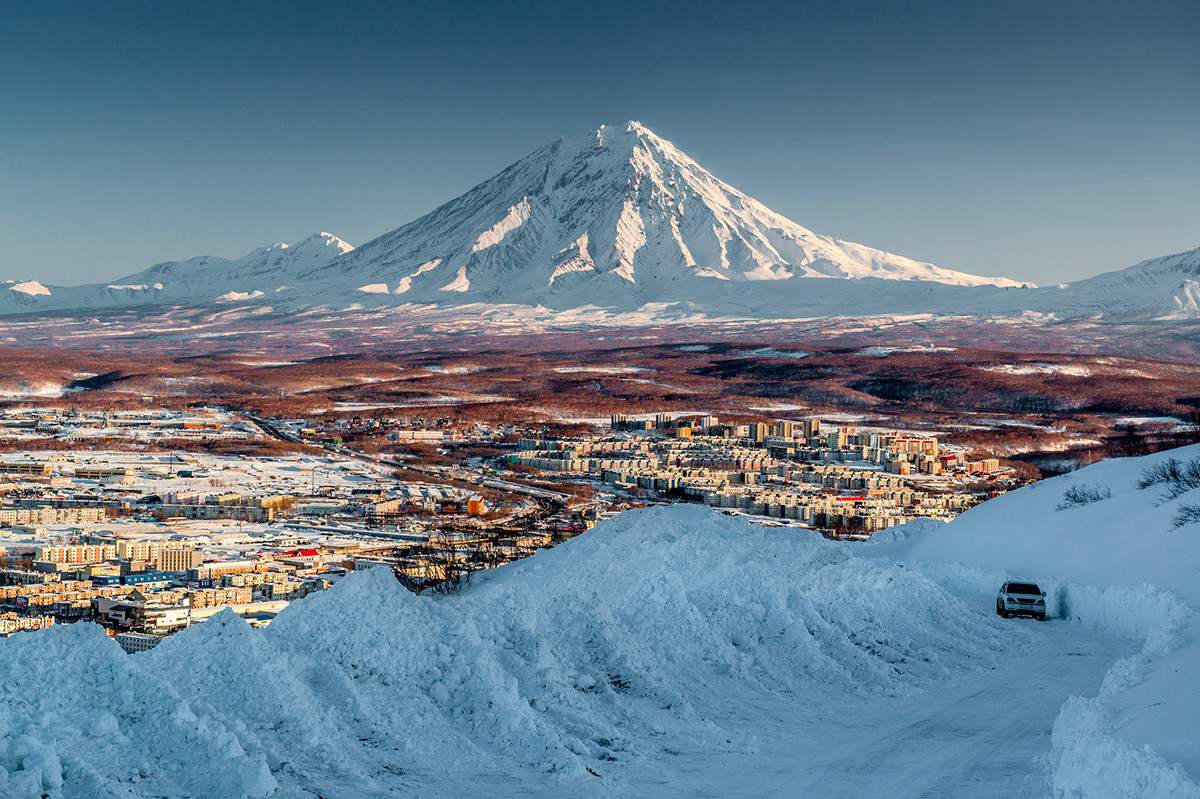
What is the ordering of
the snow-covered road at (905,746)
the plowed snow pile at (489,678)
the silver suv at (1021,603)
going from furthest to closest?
the silver suv at (1021,603) → the snow-covered road at (905,746) → the plowed snow pile at (489,678)

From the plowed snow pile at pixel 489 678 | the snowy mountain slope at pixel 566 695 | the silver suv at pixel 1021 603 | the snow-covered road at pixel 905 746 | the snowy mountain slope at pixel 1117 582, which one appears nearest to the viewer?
the snowy mountain slope at pixel 1117 582

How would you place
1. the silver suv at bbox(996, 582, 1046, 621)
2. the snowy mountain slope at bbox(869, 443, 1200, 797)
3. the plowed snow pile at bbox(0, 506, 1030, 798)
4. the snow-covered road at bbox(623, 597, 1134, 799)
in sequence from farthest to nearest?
the silver suv at bbox(996, 582, 1046, 621) → the snow-covered road at bbox(623, 597, 1134, 799) → the plowed snow pile at bbox(0, 506, 1030, 798) → the snowy mountain slope at bbox(869, 443, 1200, 797)

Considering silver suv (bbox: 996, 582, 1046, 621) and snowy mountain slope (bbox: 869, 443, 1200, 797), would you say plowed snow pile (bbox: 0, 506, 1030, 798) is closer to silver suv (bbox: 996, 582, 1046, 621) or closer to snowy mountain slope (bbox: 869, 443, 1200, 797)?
silver suv (bbox: 996, 582, 1046, 621)

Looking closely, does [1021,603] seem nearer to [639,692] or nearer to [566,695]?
[639,692]

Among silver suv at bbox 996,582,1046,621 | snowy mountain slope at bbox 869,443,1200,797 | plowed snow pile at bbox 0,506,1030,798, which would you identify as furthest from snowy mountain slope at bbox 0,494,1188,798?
silver suv at bbox 996,582,1046,621

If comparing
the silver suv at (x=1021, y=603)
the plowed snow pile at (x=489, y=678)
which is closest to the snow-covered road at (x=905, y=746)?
the plowed snow pile at (x=489, y=678)

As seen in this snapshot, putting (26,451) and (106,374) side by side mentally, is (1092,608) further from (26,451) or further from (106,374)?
(106,374)

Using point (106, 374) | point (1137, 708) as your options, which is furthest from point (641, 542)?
point (106, 374)

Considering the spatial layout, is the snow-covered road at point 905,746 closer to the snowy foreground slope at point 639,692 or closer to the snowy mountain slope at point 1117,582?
the snowy foreground slope at point 639,692
